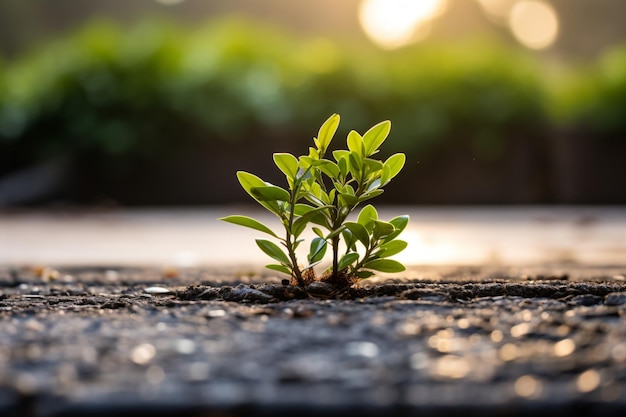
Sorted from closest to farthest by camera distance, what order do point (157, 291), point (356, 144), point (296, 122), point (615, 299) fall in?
point (615, 299) < point (356, 144) < point (157, 291) < point (296, 122)

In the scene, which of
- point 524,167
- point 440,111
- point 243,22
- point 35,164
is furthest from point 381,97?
point 35,164

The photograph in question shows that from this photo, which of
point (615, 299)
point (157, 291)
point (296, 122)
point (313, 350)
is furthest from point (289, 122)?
point (313, 350)

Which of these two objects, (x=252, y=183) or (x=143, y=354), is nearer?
(x=143, y=354)

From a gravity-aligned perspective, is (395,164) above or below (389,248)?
above

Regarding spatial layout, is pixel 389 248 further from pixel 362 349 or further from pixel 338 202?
pixel 362 349

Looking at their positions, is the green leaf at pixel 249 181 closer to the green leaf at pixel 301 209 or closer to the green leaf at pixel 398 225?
the green leaf at pixel 301 209

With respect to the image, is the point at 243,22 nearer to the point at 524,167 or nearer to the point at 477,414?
the point at 524,167

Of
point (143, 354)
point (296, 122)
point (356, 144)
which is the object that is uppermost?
point (296, 122)
